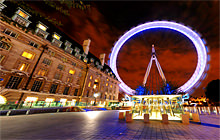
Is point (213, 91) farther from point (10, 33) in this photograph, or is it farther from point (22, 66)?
point (10, 33)

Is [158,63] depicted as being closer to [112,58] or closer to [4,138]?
[112,58]

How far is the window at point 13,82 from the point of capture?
1948 cm

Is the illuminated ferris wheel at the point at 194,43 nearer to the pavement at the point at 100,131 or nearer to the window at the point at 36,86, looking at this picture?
the pavement at the point at 100,131

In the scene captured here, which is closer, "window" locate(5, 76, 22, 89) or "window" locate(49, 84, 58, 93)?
"window" locate(5, 76, 22, 89)

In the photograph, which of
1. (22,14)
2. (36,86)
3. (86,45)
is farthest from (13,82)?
(86,45)

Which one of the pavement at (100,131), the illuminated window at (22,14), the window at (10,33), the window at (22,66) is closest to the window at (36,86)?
the window at (22,66)

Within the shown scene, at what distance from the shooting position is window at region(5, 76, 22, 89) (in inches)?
767

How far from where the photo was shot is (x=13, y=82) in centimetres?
1994

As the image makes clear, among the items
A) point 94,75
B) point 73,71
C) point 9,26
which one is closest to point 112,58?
point 94,75

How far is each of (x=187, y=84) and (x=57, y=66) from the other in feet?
125

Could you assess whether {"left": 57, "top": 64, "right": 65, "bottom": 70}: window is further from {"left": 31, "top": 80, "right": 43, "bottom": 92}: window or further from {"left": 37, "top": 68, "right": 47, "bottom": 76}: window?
{"left": 31, "top": 80, "right": 43, "bottom": 92}: window

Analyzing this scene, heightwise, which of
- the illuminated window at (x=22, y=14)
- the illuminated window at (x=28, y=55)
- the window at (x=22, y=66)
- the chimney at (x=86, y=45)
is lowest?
the window at (x=22, y=66)

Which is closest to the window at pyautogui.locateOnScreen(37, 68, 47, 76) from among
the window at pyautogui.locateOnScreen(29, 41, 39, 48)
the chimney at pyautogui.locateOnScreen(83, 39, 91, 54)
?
the window at pyautogui.locateOnScreen(29, 41, 39, 48)

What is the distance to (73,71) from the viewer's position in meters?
33.0
